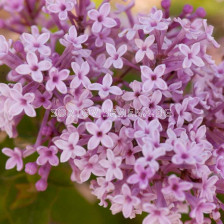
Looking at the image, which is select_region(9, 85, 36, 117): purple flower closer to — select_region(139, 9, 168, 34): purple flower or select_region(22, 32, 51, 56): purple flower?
select_region(22, 32, 51, 56): purple flower

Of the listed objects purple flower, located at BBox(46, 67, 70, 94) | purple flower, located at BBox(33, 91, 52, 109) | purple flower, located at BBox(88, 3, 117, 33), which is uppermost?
purple flower, located at BBox(88, 3, 117, 33)

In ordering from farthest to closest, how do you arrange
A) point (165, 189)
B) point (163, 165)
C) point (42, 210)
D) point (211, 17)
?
point (211, 17), point (42, 210), point (163, 165), point (165, 189)

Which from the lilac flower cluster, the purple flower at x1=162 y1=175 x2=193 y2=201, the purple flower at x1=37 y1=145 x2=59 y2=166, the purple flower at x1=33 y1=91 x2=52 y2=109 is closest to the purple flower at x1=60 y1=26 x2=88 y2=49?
the lilac flower cluster

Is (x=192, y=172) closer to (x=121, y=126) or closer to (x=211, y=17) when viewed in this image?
(x=121, y=126)

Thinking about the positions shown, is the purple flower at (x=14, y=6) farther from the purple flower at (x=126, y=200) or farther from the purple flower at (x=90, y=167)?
the purple flower at (x=126, y=200)

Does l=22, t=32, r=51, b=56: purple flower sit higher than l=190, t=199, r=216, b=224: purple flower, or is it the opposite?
l=22, t=32, r=51, b=56: purple flower

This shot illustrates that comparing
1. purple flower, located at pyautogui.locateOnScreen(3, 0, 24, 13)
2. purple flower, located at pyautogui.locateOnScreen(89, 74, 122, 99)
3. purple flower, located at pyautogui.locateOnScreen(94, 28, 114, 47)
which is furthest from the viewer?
purple flower, located at pyautogui.locateOnScreen(3, 0, 24, 13)

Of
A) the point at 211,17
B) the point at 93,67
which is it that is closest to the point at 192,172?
the point at 93,67
